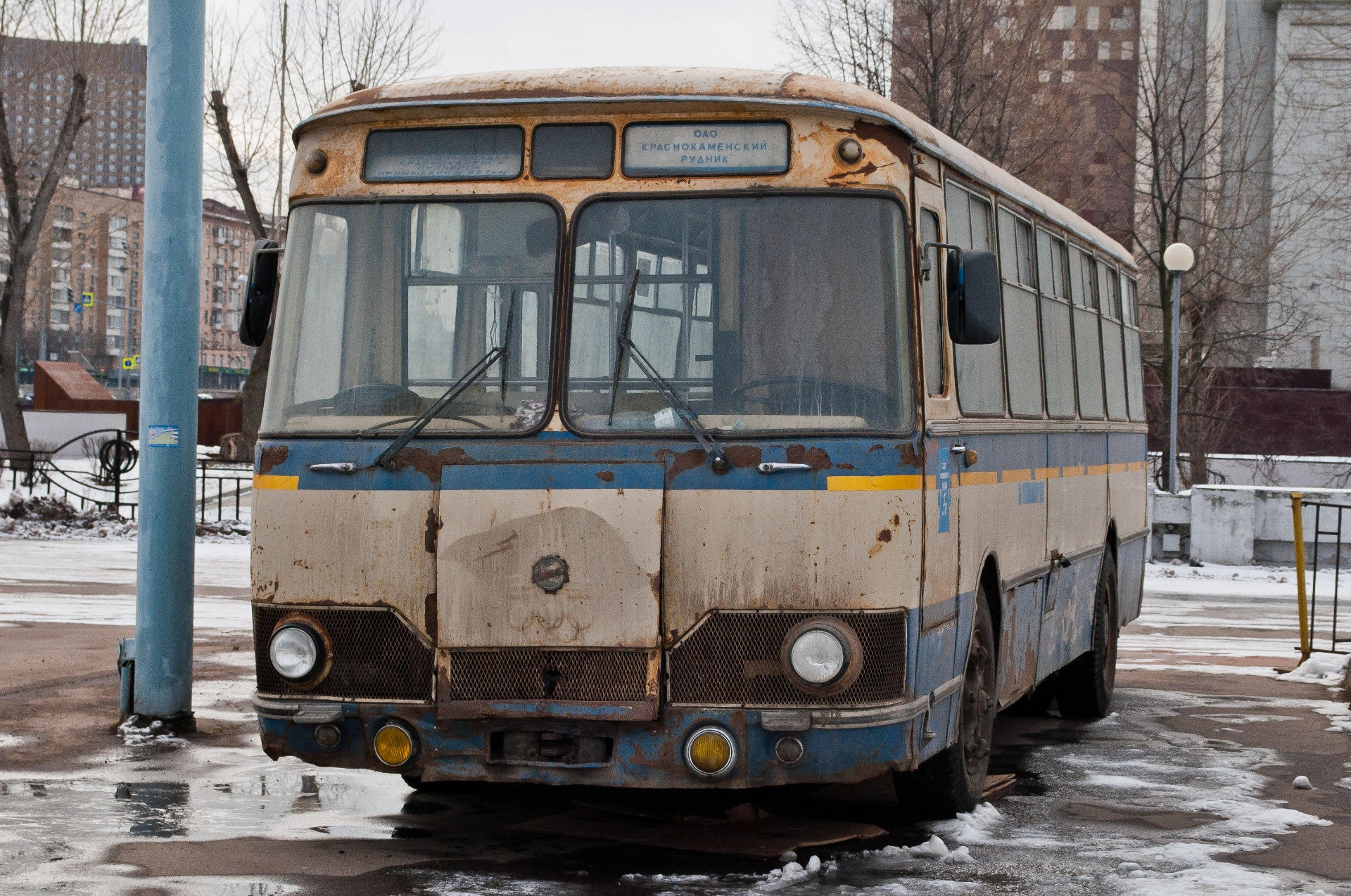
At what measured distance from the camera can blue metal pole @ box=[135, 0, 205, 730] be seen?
9.67 meters

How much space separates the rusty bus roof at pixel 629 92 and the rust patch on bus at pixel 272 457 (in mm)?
1296

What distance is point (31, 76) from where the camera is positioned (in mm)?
32812

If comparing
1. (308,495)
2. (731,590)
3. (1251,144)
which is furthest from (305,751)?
(1251,144)

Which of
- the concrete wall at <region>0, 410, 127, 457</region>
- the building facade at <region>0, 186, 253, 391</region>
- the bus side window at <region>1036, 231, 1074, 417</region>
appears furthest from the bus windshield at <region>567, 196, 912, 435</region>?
the building facade at <region>0, 186, 253, 391</region>

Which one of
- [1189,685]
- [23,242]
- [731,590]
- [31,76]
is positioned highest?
[31,76]

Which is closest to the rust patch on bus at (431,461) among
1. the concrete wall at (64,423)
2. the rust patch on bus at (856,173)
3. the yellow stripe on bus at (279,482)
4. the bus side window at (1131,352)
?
the yellow stripe on bus at (279,482)

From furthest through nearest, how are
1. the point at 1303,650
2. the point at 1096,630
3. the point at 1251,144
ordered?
the point at 1251,144, the point at 1303,650, the point at 1096,630

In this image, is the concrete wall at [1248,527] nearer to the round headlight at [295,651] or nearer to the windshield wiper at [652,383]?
the windshield wiper at [652,383]

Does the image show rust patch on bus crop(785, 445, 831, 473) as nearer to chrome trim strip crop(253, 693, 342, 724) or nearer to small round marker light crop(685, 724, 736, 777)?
small round marker light crop(685, 724, 736, 777)

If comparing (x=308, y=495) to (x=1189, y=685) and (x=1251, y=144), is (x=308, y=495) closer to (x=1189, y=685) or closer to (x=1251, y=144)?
(x=1189, y=685)

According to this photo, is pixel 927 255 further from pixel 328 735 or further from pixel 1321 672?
pixel 1321 672

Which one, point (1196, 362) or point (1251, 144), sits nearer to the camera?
point (1196, 362)

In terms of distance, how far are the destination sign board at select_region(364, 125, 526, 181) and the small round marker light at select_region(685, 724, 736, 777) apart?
2234mm

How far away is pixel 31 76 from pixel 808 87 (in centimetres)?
2947
